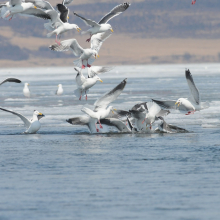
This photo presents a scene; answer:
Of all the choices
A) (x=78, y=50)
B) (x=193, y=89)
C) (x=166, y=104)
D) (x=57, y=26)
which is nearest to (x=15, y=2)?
(x=57, y=26)

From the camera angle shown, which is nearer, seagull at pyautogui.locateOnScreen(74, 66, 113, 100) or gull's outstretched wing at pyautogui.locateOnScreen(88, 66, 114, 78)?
seagull at pyautogui.locateOnScreen(74, 66, 113, 100)

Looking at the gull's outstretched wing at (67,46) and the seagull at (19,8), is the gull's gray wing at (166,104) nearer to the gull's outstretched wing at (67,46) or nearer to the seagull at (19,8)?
the gull's outstretched wing at (67,46)

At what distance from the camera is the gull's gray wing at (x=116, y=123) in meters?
14.7

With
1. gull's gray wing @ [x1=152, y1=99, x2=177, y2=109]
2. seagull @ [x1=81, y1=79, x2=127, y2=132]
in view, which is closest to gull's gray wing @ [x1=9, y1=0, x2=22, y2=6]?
seagull @ [x1=81, y1=79, x2=127, y2=132]

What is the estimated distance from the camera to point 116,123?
14836mm

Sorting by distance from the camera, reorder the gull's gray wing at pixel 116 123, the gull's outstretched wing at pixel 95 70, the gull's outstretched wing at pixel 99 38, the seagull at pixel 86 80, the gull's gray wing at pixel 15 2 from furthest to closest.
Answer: the gull's outstretched wing at pixel 99 38, the gull's outstretched wing at pixel 95 70, the seagull at pixel 86 80, the gull's gray wing at pixel 15 2, the gull's gray wing at pixel 116 123

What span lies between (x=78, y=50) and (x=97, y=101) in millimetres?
2079

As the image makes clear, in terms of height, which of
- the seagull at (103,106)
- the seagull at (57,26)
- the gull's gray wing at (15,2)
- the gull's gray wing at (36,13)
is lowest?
the seagull at (103,106)

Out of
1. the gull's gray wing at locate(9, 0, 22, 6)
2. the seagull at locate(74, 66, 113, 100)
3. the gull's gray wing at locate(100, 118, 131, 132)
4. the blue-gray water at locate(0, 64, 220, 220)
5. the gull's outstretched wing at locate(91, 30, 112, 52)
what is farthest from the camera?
the gull's outstretched wing at locate(91, 30, 112, 52)

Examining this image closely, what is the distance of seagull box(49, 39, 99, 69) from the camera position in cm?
1530

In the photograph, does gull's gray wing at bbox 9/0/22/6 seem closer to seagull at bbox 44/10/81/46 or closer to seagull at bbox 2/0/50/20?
seagull at bbox 2/0/50/20

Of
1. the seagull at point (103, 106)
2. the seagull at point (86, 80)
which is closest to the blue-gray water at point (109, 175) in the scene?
the seagull at point (103, 106)

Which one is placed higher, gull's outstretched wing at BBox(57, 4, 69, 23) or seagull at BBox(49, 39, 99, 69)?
gull's outstretched wing at BBox(57, 4, 69, 23)

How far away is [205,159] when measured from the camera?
34.3 feet
